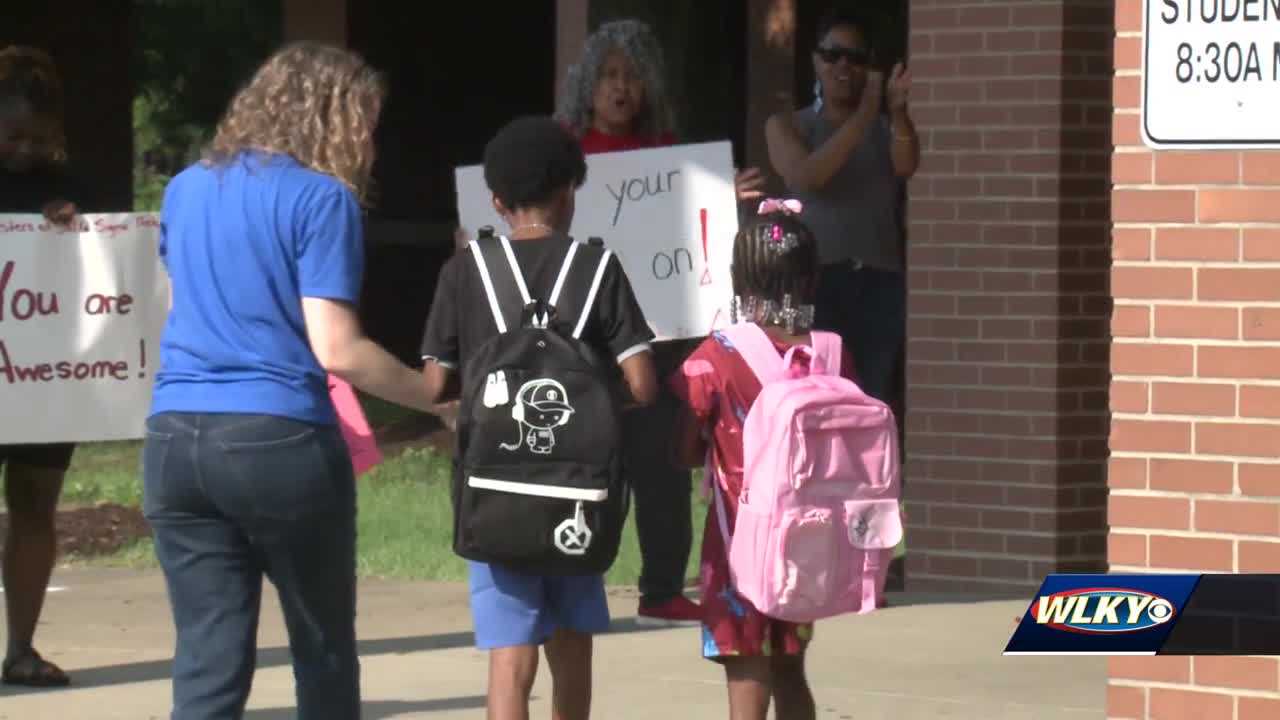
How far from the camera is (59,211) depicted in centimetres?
760

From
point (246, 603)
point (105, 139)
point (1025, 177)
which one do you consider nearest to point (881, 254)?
point (1025, 177)

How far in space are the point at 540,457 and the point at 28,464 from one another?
2710 mm

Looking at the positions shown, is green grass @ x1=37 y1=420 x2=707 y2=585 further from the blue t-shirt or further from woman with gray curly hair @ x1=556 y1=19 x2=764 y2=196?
the blue t-shirt

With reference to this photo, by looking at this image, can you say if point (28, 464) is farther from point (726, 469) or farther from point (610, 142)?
point (726, 469)

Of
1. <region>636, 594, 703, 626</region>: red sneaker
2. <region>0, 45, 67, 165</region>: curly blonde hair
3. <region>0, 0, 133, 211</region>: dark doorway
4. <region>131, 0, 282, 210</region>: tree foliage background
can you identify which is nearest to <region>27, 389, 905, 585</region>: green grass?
<region>636, 594, 703, 626</region>: red sneaker

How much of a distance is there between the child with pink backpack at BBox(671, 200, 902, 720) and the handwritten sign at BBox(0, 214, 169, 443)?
261cm

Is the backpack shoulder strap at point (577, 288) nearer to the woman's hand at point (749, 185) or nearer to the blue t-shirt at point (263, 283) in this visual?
the blue t-shirt at point (263, 283)

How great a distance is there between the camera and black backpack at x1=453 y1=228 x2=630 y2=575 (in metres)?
5.29

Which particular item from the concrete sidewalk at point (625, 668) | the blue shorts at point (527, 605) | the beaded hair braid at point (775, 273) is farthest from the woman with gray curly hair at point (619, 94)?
the blue shorts at point (527, 605)

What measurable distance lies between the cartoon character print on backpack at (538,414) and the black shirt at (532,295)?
19cm

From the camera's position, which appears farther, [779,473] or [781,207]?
[781,207]

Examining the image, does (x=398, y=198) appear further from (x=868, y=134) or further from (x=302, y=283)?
(x=302, y=283)

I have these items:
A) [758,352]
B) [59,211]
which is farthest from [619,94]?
[758,352]

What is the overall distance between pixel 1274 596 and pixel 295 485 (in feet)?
6.49
